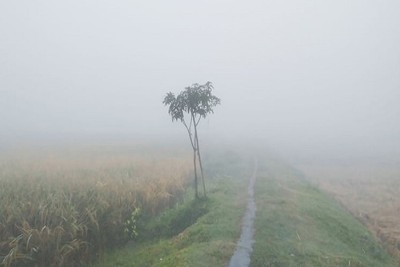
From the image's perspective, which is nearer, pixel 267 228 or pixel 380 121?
pixel 267 228

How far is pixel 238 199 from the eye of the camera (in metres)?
29.7

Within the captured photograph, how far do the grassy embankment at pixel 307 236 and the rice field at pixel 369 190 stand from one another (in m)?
2.51

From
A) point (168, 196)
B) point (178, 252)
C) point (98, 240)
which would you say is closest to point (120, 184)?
point (168, 196)

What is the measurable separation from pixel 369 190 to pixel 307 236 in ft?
85.0

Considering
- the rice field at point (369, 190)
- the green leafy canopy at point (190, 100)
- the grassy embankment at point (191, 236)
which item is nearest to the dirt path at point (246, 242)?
the grassy embankment at point (191, 236)

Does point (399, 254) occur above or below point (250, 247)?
below

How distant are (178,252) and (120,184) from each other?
34.8ft

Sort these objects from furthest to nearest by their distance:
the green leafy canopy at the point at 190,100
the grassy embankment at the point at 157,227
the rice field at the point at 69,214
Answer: the green leafy canopy at the point at 190,100, the rice field at the point at 69,214, the grassy embankment at the point at 157,227

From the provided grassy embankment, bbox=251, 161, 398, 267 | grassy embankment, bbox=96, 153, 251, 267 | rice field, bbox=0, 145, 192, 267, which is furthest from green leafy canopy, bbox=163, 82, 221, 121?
grassy embankment, bbox=251, 161, 398, 267

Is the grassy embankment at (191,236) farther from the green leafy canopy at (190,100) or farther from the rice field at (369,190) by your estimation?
the rice field at (369,190)

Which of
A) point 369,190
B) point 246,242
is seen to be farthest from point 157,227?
point 369,190

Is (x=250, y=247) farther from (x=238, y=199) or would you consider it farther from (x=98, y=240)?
(x=238, y=199)

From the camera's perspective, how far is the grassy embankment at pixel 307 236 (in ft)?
61.4

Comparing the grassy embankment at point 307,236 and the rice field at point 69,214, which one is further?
the rice field at point 69,214
